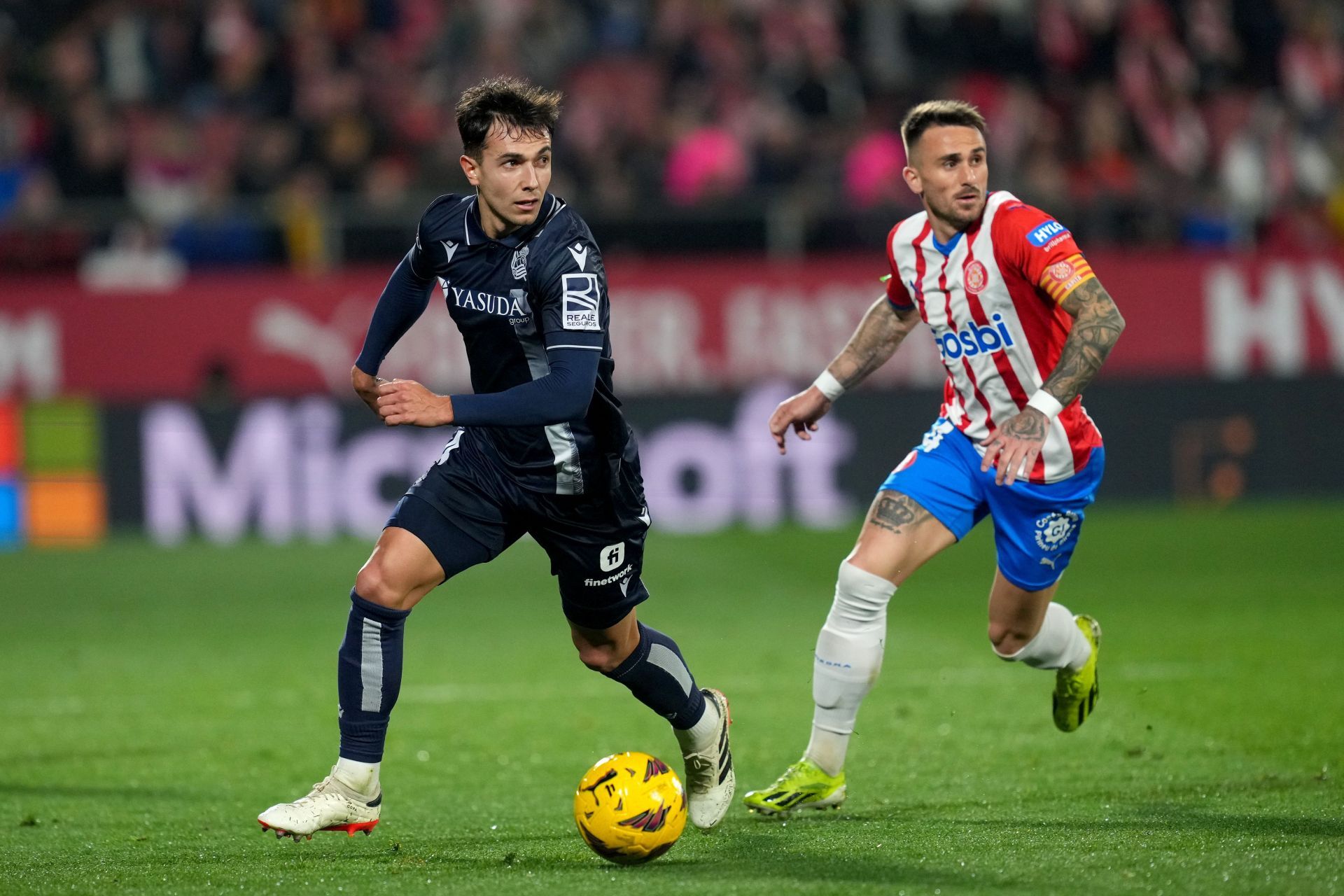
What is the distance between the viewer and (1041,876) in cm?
460

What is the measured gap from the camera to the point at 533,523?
541 centimetres

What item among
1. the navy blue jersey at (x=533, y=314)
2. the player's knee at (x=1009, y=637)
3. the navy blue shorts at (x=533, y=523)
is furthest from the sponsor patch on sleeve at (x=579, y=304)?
the player's knee at (x=1009, y=637)

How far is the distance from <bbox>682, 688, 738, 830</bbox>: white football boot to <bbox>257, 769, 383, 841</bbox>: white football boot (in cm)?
100

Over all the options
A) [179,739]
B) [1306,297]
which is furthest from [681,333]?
[179,739]

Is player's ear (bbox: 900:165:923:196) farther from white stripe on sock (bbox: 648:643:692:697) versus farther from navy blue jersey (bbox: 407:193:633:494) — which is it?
white stripe on sock (bbox: 648:643:692:697)

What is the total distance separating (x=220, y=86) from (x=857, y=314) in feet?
21.3

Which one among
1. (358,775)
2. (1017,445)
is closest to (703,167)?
(1017,445)

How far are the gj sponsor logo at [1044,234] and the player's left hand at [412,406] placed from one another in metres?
2.01

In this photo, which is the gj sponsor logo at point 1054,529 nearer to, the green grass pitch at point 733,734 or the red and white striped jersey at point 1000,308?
the red and white striped jersey at point 1000,308

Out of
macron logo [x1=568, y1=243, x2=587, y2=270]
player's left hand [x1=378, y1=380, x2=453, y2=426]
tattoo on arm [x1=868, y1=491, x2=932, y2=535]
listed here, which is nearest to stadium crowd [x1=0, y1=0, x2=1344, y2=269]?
tattoo on arm [x1=868, y1=491, x2=932, y2=535]

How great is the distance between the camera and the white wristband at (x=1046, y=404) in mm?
5301

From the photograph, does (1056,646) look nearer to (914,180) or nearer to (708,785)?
(708,785)

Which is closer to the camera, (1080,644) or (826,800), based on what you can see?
(826,800)

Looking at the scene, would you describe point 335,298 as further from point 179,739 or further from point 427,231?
point 427,231
